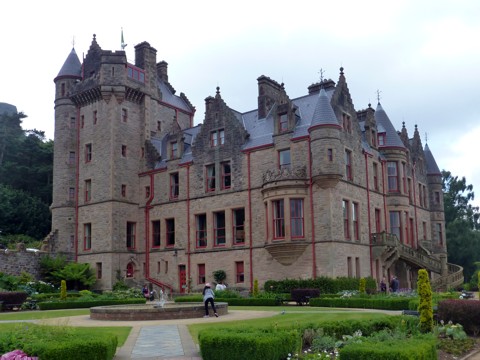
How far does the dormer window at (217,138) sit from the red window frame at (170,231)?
25.1ft

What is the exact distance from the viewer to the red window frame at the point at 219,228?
4238 centimetres

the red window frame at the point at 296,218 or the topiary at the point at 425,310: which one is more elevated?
the red window frame at the point at 296,218

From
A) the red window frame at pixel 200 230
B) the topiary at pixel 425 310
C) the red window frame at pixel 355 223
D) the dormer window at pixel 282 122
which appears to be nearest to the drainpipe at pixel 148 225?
the red window frame at pixel 200 230

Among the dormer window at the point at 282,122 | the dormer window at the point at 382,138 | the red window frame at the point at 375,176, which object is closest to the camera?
the dormer window at the point at 282,122

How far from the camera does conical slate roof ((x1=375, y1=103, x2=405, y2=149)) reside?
4600 cm

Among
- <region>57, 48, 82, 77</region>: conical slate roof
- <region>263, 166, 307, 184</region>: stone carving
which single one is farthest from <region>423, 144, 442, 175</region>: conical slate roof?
<region>57, 48, 82, 77</region>: conical slate roof

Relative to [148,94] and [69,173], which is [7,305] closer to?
[69,173]

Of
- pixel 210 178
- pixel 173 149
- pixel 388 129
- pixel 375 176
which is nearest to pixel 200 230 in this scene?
pixel 210 178

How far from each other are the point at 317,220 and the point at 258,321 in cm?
1754

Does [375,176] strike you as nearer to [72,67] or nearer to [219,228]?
[219,228]

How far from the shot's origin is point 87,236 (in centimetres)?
4750

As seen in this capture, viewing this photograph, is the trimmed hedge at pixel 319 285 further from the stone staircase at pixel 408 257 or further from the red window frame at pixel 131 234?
the red window frame at pixel 131 234

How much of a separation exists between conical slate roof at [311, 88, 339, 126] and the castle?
0.32 feet

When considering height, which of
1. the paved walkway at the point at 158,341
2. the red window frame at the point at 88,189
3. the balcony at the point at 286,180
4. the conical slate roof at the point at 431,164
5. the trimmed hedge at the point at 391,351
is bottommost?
the paved walkway at the point at 158,341
